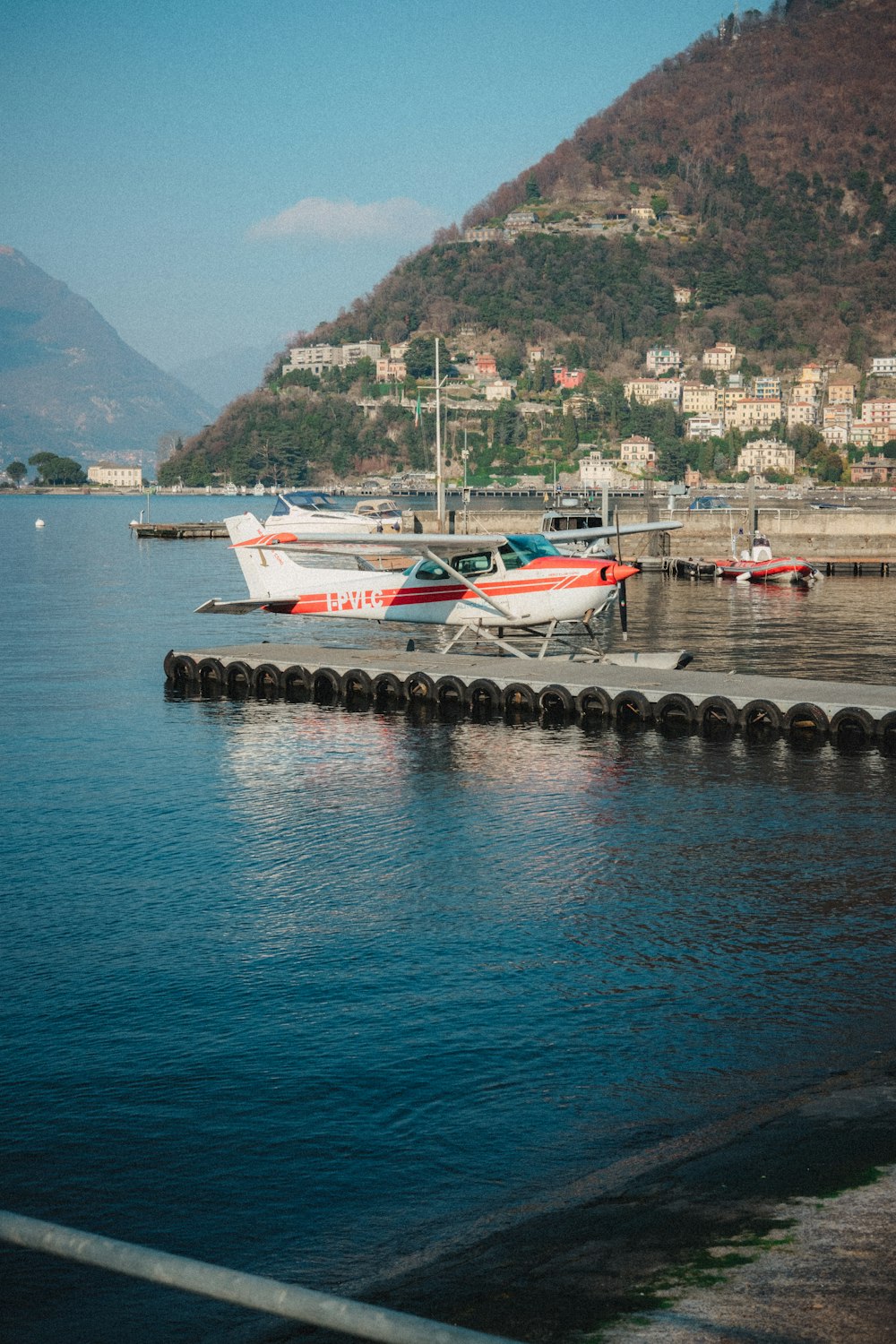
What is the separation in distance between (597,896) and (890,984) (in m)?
3.84

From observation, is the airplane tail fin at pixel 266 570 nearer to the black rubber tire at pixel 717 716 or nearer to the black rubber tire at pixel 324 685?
the black rubber tire at pixel 324 685

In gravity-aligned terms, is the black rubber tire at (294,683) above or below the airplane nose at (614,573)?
below

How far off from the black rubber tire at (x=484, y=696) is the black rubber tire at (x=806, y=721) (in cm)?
585

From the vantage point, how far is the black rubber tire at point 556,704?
26344 mm

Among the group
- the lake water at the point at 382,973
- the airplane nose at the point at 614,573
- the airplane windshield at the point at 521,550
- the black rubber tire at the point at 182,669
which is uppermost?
the airplane windshield at the point at 521,550

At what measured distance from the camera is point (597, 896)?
50.0 ft

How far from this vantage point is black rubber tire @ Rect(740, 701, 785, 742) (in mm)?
24328

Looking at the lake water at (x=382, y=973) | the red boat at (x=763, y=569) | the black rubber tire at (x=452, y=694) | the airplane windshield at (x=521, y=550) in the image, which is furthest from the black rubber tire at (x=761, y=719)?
the red boat at (x=763, y=569)

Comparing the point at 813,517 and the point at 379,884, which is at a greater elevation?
the point at 813,517

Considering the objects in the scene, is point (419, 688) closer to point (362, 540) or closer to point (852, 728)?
point (362, 540)

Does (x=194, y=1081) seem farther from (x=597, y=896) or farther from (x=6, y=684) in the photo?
(x=6, y=684)

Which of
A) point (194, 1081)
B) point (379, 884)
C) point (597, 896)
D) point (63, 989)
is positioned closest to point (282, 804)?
point (379, 884)

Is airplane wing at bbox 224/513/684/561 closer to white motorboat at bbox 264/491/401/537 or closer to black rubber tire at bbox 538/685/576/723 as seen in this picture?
black rubber tire at bbox 538/685/576/723

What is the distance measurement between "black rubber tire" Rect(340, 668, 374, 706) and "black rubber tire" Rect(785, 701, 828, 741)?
8.94 meters
